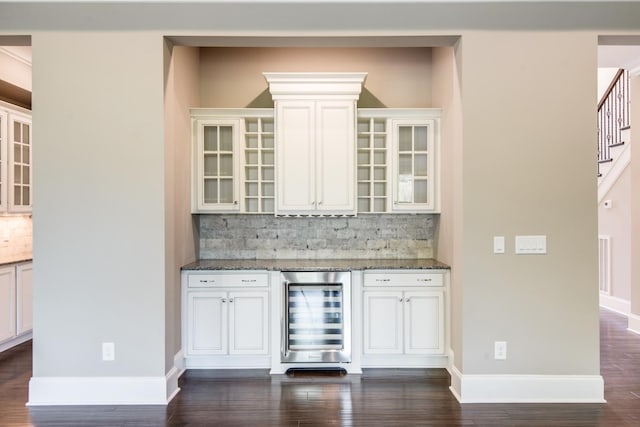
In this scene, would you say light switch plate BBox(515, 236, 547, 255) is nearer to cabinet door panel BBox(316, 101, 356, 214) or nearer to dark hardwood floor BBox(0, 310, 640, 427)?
dark hardwood floor BBox(0, 310, 640, 427)

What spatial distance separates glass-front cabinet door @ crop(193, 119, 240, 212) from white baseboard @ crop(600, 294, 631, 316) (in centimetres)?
525

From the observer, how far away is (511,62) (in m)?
3.27

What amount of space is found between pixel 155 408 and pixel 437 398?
208cm

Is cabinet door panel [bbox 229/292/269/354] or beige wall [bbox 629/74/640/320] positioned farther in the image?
beige wall [bbox 629/74/640/320]

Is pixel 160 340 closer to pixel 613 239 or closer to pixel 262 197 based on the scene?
pixel 262 197

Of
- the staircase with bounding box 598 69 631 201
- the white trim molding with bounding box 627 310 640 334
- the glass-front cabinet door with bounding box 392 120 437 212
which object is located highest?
the staircase with bounding box 598 69 631 201

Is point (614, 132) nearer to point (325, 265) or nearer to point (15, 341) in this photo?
point (325, 265)

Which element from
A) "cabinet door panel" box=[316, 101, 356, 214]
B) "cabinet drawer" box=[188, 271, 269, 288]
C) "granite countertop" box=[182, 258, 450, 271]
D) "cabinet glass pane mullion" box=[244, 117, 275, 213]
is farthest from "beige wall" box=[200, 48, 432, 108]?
"cabinet drawer" box=[188, 271, 269, 288]

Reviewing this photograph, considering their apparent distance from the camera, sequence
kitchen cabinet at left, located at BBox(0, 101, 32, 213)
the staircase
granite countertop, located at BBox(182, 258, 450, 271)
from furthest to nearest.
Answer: the staircase → kitchen cabinet at left, located at BBox(0, 101, 32, 213) → granite countertop, located at BBox(182, 258, 450, 271)

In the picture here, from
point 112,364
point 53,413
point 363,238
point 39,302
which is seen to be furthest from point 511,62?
point 53,413

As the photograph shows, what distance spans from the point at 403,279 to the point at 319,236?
1.10 m

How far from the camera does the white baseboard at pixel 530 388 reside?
10.7ft

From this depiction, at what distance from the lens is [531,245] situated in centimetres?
327

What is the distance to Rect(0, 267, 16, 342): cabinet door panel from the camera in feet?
14.3
